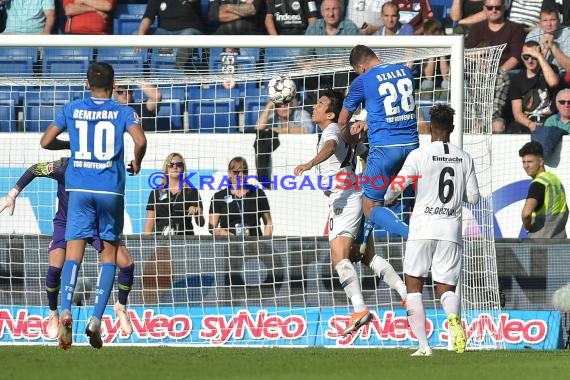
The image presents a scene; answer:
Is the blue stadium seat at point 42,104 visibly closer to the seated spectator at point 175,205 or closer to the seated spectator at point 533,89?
the seated spectator at point 175,205

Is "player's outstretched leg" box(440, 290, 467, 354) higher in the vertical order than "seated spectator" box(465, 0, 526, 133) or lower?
lower

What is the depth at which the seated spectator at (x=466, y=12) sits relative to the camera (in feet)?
59.1

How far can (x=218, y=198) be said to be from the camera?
1434cm

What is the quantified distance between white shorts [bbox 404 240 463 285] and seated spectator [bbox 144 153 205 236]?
4.51 metres

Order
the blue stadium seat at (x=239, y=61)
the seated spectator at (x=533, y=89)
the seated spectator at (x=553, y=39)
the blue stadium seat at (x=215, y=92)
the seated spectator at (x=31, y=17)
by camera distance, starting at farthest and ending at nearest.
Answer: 1. the seated spectator at (x=31, y=17)
2. the seated spectator at (x=553, y=39)
3. the seated spectator at (x=533, y=89)
4. the blue stadium seat at (x=215, y=92)
5. the blue stadium seat at (x=239, y=61)

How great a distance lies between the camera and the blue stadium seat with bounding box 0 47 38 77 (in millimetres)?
14922

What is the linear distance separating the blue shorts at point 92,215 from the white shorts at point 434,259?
248cm

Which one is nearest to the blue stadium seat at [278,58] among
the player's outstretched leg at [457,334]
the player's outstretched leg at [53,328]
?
the player's outstretched leg at [53,328]

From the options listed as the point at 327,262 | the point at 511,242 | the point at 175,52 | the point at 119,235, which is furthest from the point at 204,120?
the point at 119,235

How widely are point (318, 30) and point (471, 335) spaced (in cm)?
666

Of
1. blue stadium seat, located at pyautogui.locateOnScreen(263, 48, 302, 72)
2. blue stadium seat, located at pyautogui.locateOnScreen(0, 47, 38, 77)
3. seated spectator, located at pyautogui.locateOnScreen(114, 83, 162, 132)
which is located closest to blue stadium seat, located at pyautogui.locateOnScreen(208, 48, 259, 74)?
blue stadium seat, located at pyautogui.locateOnScreen(263, 48, 302, 72)

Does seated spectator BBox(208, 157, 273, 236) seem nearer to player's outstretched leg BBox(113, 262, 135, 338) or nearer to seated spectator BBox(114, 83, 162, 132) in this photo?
seated spectator BBox(114, 83, 162, 132)

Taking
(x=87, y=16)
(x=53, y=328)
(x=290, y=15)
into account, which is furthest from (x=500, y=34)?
(x=53, y=328)

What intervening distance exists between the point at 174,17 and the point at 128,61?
11.9ft
